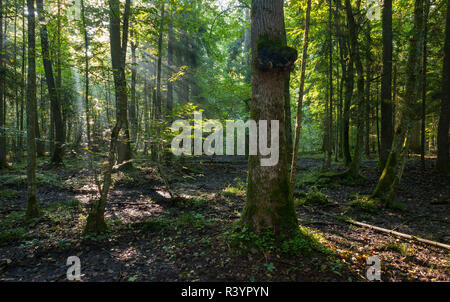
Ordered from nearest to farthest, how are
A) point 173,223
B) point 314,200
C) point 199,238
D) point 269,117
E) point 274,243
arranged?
point 274,243 < point 269,117 < point 199,238 < point 173,223 < point 314,200

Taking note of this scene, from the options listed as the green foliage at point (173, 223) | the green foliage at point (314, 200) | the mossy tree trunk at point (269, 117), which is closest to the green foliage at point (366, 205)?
the green foliage at point (314, 200)

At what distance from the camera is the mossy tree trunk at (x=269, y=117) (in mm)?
4023

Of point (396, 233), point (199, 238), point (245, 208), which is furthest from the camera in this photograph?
point (396, 233)

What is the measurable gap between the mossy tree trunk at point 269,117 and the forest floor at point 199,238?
0.61 metres

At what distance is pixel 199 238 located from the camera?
498cm

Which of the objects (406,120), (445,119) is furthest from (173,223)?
(445,119)

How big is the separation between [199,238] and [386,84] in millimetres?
11381

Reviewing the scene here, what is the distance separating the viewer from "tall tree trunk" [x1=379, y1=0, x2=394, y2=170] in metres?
10.5

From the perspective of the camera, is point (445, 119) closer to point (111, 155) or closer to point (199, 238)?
point (199, 238)

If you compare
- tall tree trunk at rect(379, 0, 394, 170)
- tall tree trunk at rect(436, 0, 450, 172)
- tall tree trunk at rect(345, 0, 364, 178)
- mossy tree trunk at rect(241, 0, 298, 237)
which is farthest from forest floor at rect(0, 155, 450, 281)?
tall tree trunk at rect(379, 0, 394, 170)

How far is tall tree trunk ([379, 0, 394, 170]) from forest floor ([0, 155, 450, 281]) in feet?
7.91

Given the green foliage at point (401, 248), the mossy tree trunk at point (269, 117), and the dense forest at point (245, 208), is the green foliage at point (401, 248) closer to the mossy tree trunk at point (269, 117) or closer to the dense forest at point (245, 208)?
the dense forest at point (245, 208)

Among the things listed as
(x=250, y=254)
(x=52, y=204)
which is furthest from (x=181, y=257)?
(x=52, y=204)

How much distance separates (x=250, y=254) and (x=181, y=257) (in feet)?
4.38
